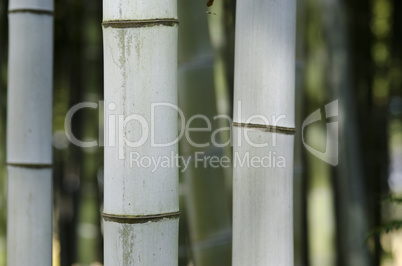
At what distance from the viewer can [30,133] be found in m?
1.52

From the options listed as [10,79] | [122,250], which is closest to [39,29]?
[10,79]

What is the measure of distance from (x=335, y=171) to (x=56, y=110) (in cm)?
239

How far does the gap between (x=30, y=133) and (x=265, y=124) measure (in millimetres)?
602

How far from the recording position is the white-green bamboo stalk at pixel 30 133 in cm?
151

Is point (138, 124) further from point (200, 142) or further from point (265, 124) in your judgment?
point (200, 142)

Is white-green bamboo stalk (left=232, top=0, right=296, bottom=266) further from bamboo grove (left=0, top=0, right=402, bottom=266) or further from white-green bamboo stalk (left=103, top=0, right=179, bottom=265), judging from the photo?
white-green bamboo stalk (left=103, top=0, right=179, bottom=265)

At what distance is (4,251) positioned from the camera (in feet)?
7.45

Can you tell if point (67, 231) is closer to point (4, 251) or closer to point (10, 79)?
point (4, 251)

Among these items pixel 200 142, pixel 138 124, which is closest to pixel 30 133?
pixel 200 142

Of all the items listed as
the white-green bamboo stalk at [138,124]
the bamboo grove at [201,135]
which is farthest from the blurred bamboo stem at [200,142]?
the white-green bamboo stalk at [138,124]

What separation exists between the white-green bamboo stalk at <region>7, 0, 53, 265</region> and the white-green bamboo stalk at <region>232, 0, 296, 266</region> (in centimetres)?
53

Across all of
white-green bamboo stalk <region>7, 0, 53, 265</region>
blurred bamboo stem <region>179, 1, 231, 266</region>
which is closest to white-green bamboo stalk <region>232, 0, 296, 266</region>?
blurred bamboo stem <region>179, 1, 231, 266</region>

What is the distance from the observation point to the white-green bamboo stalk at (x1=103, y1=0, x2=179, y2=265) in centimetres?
109

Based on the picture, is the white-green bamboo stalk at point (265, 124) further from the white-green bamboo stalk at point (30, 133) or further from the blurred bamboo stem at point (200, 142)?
the white-green bamboo stalk at point (30, 133)
